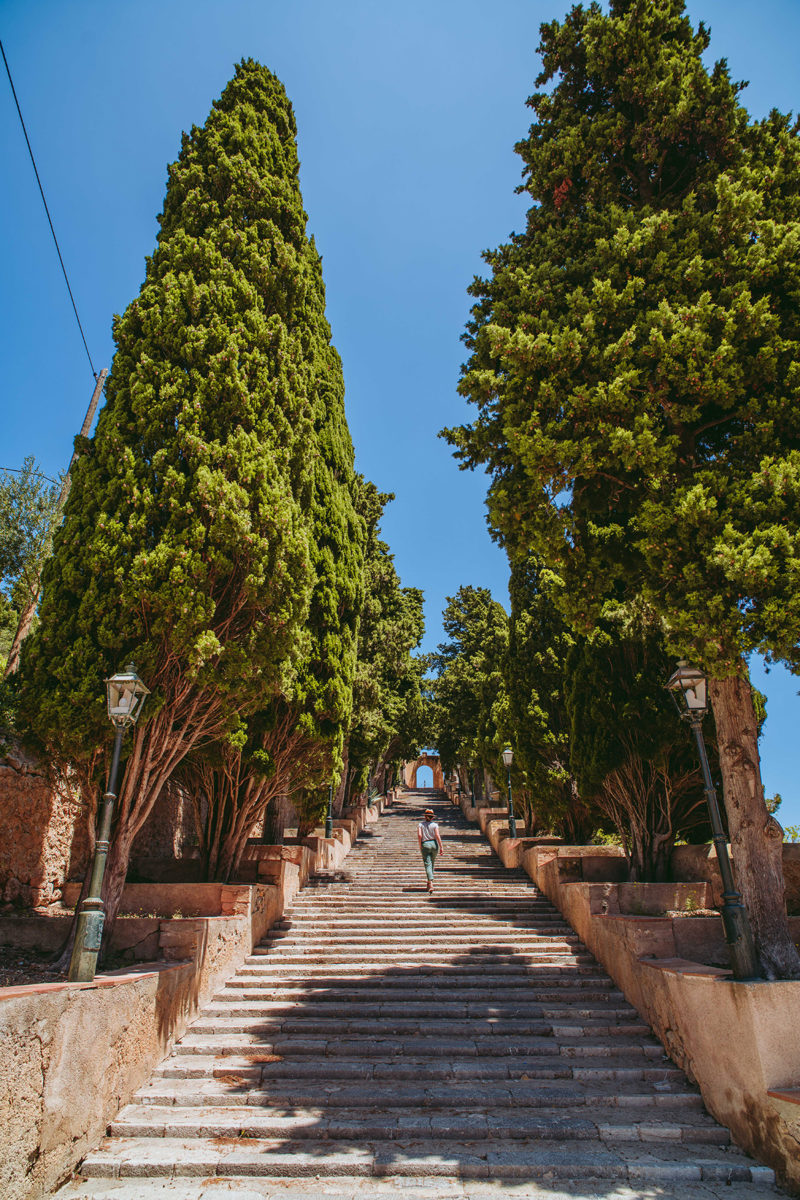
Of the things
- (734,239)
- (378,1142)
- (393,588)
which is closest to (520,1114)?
(378,1142)

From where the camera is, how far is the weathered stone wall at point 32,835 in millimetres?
6715

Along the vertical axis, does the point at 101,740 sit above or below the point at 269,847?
above

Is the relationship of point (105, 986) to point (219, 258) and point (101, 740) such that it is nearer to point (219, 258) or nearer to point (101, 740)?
point (101, 740)

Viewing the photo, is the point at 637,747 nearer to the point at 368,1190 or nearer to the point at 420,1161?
the point at 420,1161

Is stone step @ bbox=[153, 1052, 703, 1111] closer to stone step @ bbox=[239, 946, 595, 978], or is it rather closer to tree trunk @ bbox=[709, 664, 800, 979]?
tree trunk @ bbox=[709, 664, 800, 979]

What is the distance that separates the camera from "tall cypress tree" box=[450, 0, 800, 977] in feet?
A: 16.6

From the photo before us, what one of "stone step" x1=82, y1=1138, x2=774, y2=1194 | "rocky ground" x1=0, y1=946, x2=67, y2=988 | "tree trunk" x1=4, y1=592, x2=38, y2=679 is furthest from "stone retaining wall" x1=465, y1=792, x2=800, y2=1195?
"tree trunk" x1=4, y1=592, x2=38, y2=679

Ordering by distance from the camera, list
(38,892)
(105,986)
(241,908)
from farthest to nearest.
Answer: (241,908)
(38,892)
(105,986)

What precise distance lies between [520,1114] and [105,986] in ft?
10.3

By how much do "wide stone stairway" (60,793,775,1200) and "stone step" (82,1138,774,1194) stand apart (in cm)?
1

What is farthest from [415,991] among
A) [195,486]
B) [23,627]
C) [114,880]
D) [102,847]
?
[23,627]

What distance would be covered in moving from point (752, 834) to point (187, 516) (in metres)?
5.80

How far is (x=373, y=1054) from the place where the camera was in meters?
5.53

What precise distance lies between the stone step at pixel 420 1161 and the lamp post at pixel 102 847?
1.15 meters
